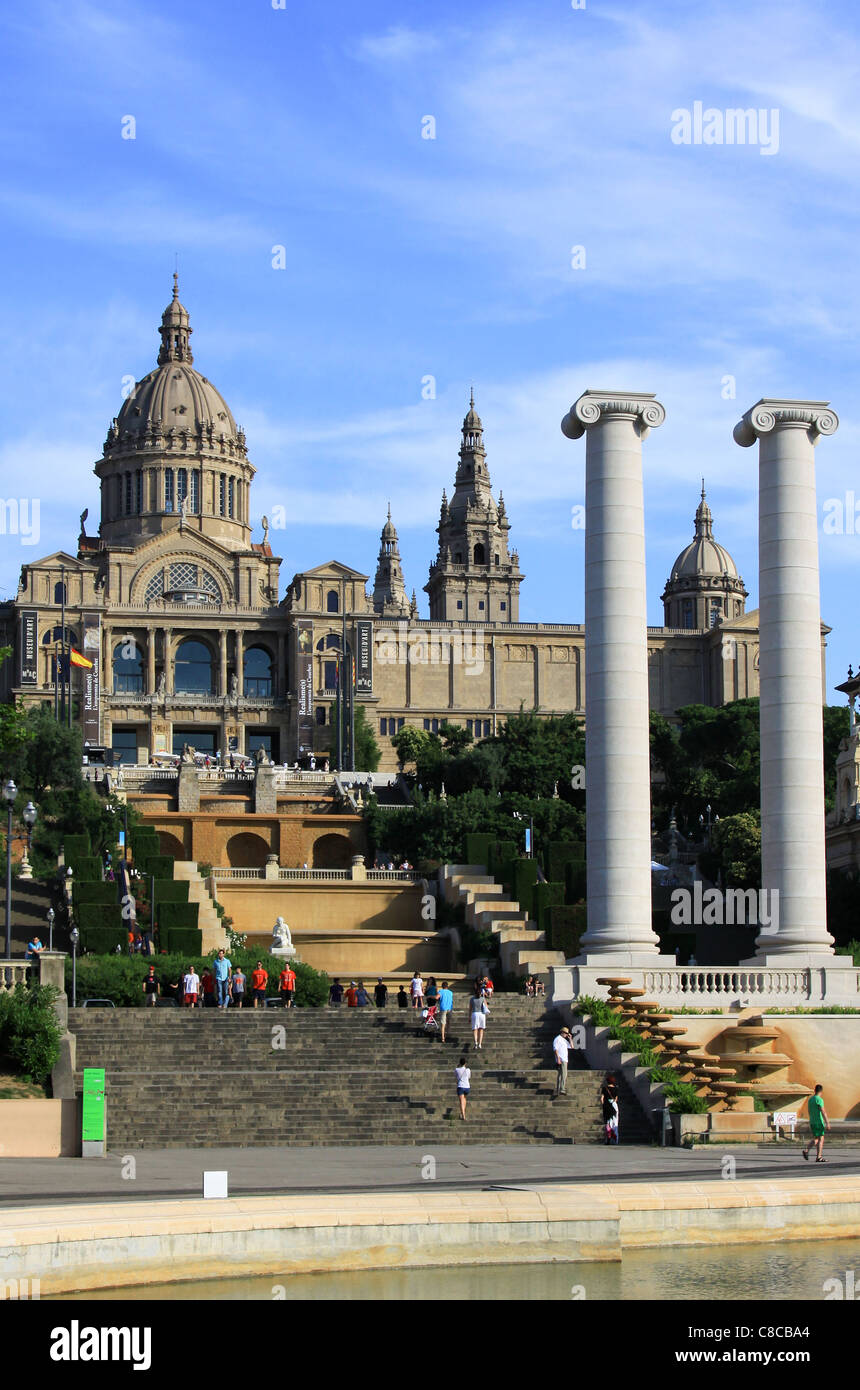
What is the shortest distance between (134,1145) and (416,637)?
12772 cm

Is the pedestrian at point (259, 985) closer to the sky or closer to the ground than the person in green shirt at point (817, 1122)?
closer to the sky

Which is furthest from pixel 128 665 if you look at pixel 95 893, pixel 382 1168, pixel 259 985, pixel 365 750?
pixel 382 1168

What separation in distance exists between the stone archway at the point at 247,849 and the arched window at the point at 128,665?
5351 cm

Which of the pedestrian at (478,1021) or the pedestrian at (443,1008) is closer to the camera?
the pedestrian at (478,1021)

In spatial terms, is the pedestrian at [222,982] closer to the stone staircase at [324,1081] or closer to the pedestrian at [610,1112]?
the stone staircase at [324,1081]

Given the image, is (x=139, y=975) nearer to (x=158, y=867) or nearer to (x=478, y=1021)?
(x=478, y=1021)

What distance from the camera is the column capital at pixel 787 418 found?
4766 centimetres

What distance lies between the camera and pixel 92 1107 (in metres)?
36.8

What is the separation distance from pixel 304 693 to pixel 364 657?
7.19m

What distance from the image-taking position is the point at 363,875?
84.0m

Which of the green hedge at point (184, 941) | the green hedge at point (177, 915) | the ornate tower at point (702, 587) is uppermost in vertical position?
the ornate tower at point (702, 587)

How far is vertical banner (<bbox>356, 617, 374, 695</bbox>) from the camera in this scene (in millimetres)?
149625

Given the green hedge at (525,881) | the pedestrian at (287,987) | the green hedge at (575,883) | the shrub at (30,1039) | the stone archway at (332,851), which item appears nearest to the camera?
the shrub at (30,1039)

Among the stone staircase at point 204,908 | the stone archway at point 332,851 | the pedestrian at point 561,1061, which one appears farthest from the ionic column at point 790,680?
the stone archway at point 332,851
